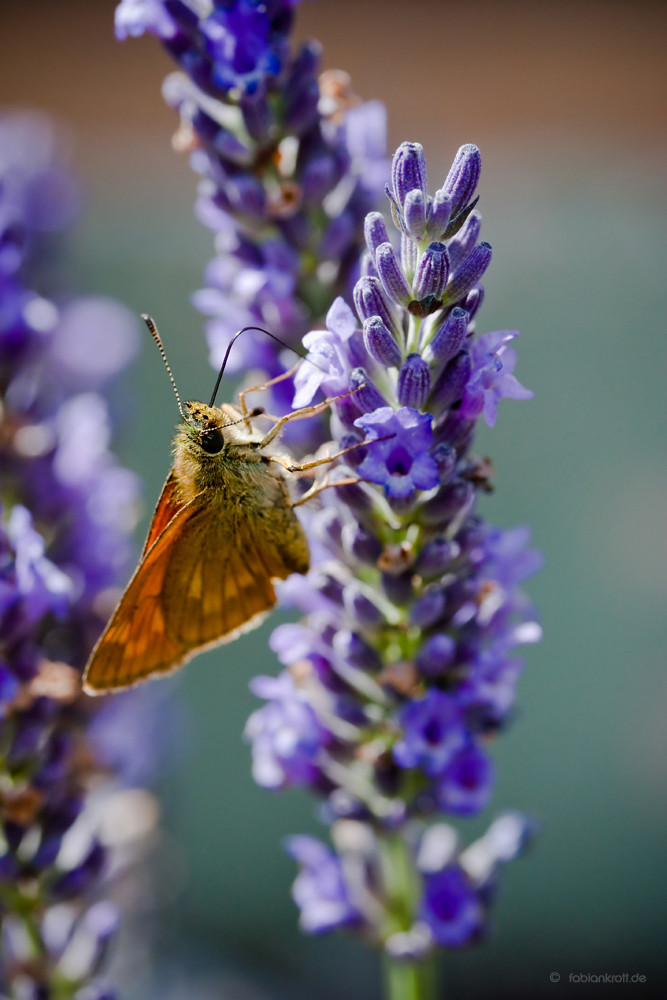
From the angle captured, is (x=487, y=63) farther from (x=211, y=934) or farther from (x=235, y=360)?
(x=211, y=934)

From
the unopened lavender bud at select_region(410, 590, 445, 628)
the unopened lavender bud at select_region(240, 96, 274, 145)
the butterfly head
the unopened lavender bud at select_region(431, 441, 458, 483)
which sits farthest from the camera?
the butterfly head

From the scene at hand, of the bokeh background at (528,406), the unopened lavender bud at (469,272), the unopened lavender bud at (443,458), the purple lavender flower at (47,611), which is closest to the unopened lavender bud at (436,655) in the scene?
the unopened lavender bud at (443,458)

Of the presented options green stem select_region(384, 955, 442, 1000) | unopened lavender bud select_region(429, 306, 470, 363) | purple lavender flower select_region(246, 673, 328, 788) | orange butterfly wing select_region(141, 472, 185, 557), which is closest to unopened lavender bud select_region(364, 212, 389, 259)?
unopened lavender bud select_region(429, 306, 470, 363)

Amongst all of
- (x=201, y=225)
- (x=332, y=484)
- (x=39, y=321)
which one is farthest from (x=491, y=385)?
(x=201, y=225)

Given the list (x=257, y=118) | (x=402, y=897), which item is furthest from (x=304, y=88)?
(x=402, y=897)

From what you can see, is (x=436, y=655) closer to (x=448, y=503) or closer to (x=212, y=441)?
(x=448, y=503)

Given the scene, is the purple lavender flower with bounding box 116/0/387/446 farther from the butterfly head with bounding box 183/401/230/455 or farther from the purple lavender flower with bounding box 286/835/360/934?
the purple lavender flower with bounding box 286/835/360/934
